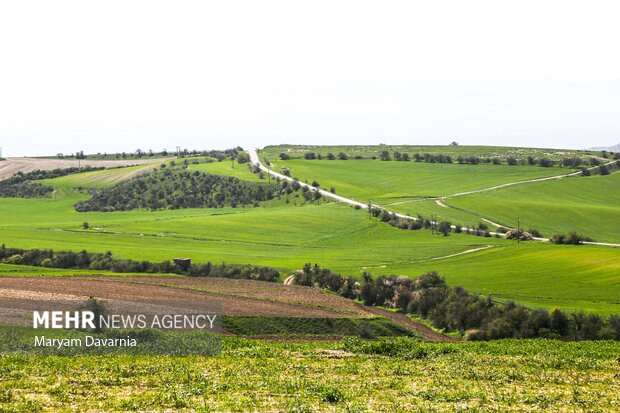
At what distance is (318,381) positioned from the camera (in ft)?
79.6

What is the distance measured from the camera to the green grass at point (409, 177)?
161288mm

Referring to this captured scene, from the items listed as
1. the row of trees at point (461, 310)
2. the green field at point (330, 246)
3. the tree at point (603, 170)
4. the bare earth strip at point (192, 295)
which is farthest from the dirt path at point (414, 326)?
the tree at point (603, 170)

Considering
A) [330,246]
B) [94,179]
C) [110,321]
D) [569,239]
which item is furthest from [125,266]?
[94,179]

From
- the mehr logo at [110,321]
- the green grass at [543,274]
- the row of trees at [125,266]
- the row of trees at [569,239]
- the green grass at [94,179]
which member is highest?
the green grass at [94,179]

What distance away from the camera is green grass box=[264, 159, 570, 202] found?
16129cm

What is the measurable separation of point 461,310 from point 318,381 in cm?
3304

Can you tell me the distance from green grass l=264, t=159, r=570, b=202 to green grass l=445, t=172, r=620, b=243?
35.1 ft

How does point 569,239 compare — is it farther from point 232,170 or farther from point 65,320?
point 232,170

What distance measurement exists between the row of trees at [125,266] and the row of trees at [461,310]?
4.73 m

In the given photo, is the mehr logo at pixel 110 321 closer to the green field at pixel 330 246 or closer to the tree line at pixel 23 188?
the green field at pixel 330 246

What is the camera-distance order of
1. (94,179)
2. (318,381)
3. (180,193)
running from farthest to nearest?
(94,179), (180,193), (318,381)

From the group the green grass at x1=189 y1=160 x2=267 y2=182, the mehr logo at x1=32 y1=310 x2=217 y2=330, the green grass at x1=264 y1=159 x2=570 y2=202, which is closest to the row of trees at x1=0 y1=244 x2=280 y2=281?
the mehr logo at x1=32 y1=310 x2=217 y2=330

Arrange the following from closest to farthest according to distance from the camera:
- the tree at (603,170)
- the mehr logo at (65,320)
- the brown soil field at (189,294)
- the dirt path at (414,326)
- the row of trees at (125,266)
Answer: the mehr logo at (65,320)
the brown soil field at (189,294)
the dirt path at (414,326)
the row of trees at (125,266)
the tree at (603,170)

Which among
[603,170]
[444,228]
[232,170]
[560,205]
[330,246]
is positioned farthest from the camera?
[232,170]
